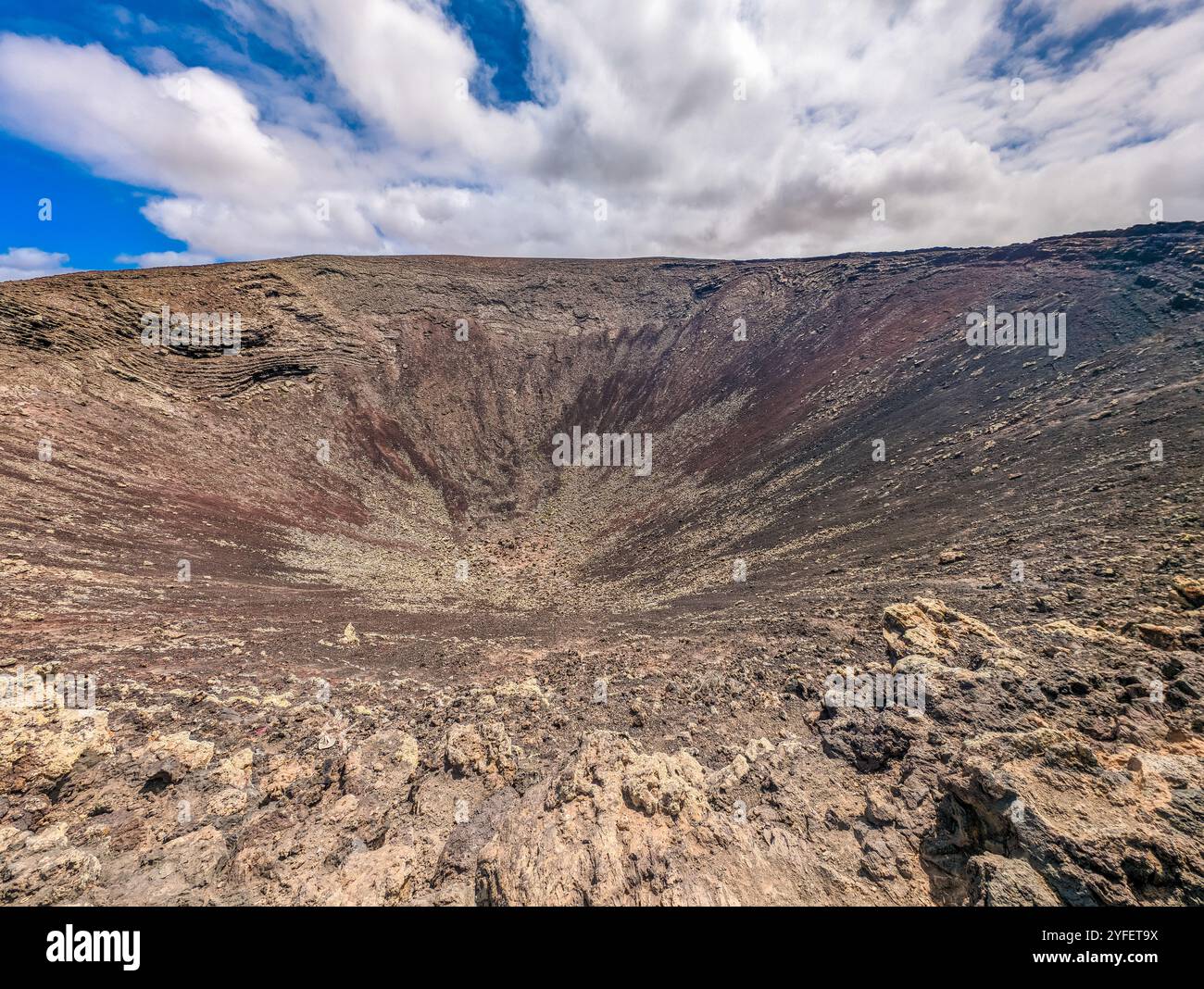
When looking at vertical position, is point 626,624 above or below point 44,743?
below

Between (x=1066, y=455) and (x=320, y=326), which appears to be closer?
(x=1066, y=455)

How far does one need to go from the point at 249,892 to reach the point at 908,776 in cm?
729

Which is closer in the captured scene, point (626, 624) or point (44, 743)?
point (44, 743)

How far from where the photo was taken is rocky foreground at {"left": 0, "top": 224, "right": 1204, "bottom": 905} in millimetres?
5078

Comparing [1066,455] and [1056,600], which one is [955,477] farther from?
[1056,600]

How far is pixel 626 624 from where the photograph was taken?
14938 mm

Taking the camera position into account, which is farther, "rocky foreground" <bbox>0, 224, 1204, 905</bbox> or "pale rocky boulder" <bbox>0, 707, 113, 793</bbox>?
"pale rocky boulder" <bbox>0, 707, 113, 793</bbox>

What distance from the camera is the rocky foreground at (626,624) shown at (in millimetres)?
5078

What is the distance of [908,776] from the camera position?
5.70 m

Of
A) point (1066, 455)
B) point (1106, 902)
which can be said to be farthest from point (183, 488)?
point (1066, 455)

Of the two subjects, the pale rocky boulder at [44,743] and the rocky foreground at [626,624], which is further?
the pale rocky boulder at [44,743]

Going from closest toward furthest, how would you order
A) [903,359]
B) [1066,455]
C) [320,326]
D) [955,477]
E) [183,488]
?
[1066,455]
[955,477]
[183,488]
[903,359]
[320,326]

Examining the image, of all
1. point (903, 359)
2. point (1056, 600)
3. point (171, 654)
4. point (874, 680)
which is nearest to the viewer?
point (874, 680)

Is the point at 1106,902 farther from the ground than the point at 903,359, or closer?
closer
